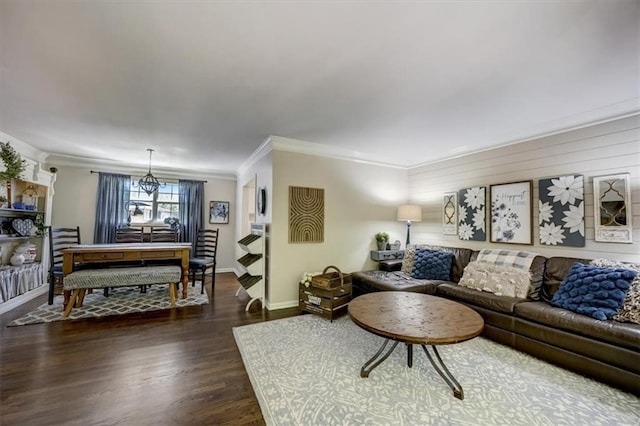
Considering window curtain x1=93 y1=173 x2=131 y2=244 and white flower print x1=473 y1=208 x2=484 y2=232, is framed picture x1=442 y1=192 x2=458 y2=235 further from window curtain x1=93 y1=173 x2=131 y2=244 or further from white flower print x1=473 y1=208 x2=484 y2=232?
window curtain x1=93 y1=173 x2=131 y2=244

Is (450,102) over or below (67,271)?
over

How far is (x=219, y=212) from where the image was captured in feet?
21.3

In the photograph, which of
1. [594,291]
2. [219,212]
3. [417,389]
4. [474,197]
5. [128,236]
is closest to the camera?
[417,389]

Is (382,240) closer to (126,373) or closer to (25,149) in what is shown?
(126,373)

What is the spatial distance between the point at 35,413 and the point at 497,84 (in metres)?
4.24

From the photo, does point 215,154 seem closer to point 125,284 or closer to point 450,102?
point 125,284

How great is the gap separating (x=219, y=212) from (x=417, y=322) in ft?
18.5

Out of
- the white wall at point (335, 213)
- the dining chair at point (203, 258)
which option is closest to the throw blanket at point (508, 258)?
the white wall at point (335, 213)

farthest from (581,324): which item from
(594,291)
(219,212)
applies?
(219,212)

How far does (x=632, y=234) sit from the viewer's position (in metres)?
2.58

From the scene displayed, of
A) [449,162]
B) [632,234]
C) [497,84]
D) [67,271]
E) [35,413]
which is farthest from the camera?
[449,162]

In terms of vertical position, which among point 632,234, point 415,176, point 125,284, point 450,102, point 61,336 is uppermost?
point 450,102

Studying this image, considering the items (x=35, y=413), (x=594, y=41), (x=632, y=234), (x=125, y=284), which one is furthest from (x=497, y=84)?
(x=125, y=284)

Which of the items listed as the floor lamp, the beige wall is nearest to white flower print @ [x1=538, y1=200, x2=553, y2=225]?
the floor lamp
